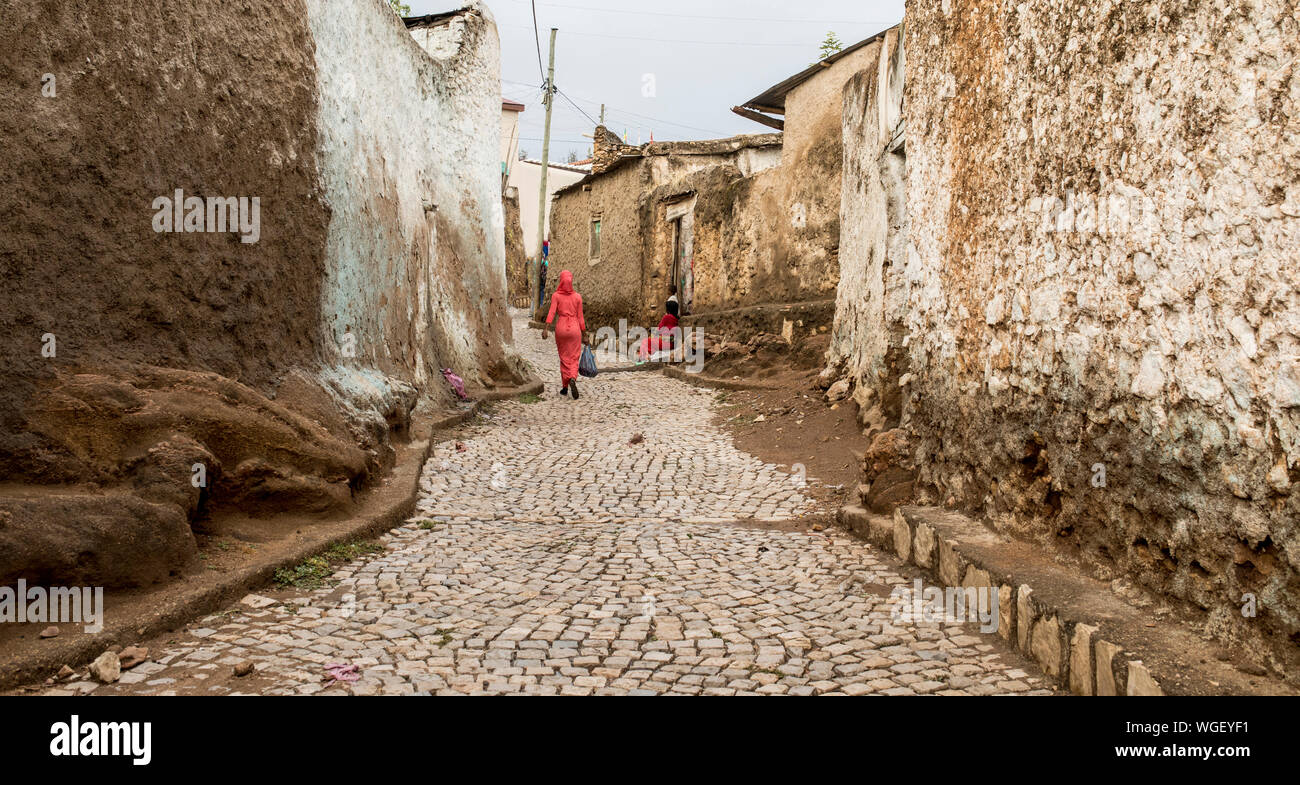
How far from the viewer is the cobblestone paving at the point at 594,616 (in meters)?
3.49

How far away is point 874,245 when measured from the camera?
30.2ft

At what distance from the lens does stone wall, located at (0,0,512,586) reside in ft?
13.1

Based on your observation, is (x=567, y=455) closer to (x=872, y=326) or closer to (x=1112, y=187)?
(x=872, y=326)

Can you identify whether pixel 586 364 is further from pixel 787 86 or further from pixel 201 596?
pixel 201 596

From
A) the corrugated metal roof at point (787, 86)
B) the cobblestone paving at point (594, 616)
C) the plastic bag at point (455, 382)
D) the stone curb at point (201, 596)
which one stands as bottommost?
the cobblestone paving at point (594, 616)

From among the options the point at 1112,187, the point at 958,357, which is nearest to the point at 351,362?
the point at 958,357

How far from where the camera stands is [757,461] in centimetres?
878

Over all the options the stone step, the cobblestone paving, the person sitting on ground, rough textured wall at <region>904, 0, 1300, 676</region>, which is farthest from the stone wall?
the person sitting on ground

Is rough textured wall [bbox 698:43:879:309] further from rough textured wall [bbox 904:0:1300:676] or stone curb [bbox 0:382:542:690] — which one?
stone curb [bbox 0:382:542:690]

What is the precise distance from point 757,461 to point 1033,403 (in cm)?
448

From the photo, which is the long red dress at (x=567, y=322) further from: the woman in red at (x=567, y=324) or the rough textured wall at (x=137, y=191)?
the rough textured wall at (x=137, y=191)

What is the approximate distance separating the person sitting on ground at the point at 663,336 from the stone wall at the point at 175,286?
907 centimetres

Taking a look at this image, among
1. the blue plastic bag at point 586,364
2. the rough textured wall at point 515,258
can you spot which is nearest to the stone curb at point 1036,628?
the blue plastic bag at point 586,364

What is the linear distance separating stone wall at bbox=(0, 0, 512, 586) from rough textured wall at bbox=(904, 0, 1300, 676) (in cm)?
371
